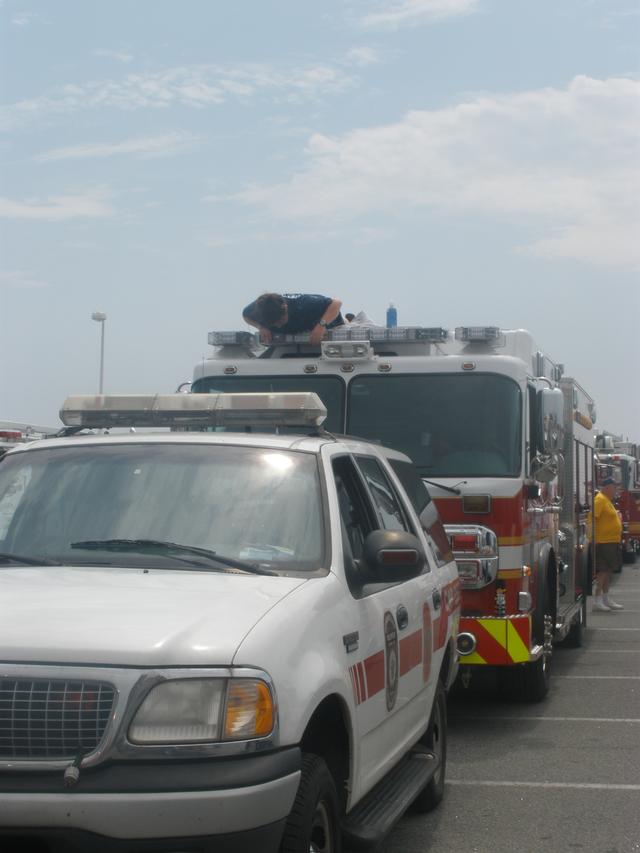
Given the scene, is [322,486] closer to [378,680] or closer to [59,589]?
[378,680]

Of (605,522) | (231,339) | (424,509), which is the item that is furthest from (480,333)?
(605,522)

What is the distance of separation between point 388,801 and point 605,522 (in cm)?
1343

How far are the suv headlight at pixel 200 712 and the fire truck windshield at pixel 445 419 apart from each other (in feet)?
18.7

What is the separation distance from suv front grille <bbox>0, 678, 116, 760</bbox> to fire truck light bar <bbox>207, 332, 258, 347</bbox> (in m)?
6.87

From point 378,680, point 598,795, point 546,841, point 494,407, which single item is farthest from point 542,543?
point 378,680

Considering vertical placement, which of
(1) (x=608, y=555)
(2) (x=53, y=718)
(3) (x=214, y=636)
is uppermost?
(3) (x=214, y=636)

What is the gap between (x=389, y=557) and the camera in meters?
4.98

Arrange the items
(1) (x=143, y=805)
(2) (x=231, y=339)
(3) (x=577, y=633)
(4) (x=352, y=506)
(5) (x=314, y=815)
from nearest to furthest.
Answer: (1) (x=143, y=805) → (5) (x=314, y=815) → (4) (x=352, y=506) → (2) (x=231, y=339) → (3) (x=577, y=633)

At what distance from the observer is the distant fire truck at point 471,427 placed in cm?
923

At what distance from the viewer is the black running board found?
492 centimetres

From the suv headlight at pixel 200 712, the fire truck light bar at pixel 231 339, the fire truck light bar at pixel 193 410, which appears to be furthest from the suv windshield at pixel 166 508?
the fire truck light bar at pixel 231 339

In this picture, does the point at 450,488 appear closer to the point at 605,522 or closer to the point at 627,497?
the point at 605,522

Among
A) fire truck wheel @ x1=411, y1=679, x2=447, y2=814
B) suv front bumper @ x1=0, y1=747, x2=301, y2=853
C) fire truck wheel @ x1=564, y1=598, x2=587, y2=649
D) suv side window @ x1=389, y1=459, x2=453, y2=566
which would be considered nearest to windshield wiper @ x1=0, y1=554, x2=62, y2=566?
suv front bumper @ x1=0, y1=747, x2=301, y2=853

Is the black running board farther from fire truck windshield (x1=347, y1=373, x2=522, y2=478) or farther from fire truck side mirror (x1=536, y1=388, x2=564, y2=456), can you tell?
fire truck side mirror (x1=536, y1=388, x2=564, y2=456)
